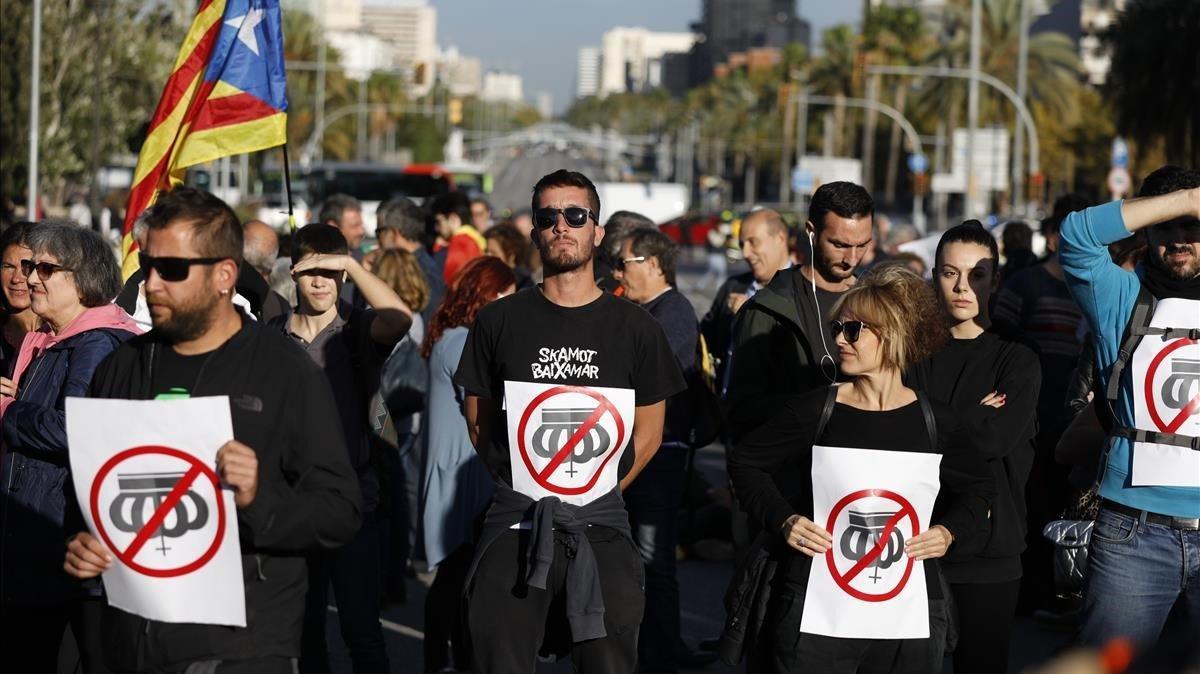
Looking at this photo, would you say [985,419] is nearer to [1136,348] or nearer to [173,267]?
[1136,348]

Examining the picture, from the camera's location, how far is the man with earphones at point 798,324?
5777 millimetres

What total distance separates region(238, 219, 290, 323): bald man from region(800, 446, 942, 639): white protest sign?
2.13 meters

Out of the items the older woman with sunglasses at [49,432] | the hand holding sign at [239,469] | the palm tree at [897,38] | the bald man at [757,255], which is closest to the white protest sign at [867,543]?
the hand holding sign at [239,469]

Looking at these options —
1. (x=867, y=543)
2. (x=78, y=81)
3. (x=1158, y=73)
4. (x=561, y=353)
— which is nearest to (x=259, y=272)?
(x=561, y=353)

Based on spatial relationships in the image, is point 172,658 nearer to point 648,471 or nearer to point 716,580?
point 648,471

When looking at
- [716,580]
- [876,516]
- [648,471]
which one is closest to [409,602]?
[716,580]

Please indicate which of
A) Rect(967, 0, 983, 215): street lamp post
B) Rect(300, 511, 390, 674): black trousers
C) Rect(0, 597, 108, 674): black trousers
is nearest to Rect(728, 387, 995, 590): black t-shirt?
Rect(300, 511, 390, 674): black trousers

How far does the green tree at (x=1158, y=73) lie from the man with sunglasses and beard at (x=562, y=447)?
114 feet

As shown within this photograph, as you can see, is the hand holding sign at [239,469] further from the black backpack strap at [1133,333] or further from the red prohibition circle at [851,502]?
the black backpack strap at [1133,333]

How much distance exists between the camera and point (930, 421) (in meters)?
4.72

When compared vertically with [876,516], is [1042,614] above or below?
below

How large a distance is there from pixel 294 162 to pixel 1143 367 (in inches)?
2479

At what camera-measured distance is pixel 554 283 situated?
5398 mm

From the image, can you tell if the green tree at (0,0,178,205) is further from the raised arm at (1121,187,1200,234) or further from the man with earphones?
the raised arm at (1121,187,1200,234)
